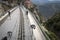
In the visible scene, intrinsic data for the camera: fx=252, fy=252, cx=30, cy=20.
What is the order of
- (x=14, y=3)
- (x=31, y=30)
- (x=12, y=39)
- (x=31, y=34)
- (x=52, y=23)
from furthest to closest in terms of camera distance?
(x=14, y=3) → (x=52, y=23) → (x=31, y=30) → (x=31, y=34) → (x=12, y=39)

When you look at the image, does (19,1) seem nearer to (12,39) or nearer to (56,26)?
(56,26)

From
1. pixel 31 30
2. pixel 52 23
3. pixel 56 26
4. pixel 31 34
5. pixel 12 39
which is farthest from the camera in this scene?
pixel 52 23

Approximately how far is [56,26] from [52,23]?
185 inches

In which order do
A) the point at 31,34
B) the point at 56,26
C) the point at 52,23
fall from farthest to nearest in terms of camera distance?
the point at 52,23 → the point at 56,26 → the point at 31,34

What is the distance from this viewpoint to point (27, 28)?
31328 millimetres

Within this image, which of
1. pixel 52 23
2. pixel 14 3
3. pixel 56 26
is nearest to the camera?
pixel 56 26

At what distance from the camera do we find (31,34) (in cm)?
2759

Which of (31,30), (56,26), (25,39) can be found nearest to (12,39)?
(25,39)

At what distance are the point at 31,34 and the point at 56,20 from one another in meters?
27.4

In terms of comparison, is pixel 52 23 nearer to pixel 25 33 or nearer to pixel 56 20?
pixel 56 20

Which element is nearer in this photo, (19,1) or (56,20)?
(56,20)

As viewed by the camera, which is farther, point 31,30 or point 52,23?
point 52,23

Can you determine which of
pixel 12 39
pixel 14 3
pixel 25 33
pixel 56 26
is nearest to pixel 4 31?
pixel 25 33

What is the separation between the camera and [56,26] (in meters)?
47.9
